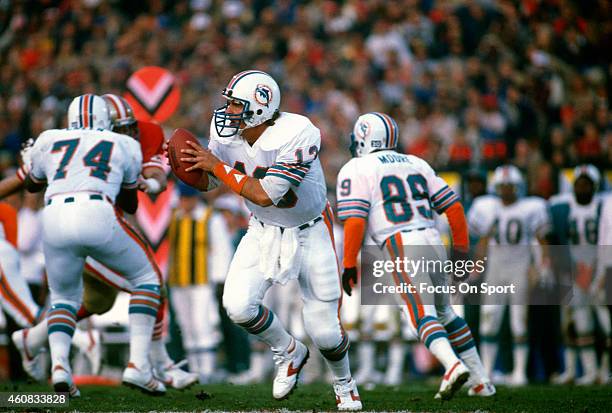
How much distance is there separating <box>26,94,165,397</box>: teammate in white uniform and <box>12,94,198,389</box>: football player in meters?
0.22

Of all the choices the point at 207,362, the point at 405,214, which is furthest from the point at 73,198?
the point at 207,362

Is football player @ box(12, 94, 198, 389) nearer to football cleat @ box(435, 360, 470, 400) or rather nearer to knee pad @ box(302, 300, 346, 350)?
knee pad @ box(302, 300, 346, 350)

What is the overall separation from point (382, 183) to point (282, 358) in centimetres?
171

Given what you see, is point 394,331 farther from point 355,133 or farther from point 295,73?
point 295,73

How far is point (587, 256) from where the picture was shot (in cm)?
980

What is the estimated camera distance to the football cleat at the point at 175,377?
23.9 ft

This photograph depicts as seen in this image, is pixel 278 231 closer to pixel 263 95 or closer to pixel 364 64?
pixel 263 95

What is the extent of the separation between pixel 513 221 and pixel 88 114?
493 centimetres

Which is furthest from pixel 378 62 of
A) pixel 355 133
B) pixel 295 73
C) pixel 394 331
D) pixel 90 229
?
pixel 90 229

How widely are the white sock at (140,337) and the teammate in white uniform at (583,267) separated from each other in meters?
4.71

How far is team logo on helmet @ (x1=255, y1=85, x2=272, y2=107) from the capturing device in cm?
589

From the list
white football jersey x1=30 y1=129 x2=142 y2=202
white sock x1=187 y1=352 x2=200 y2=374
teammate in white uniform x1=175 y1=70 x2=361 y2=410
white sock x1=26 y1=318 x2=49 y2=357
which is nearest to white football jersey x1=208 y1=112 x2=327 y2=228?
teammate in white uniform x1=175 y1=70 x2=361 y2=410

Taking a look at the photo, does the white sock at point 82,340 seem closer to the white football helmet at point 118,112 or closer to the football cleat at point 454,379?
the white football helmet at point 118,112

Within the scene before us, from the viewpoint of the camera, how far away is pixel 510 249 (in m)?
10.0
